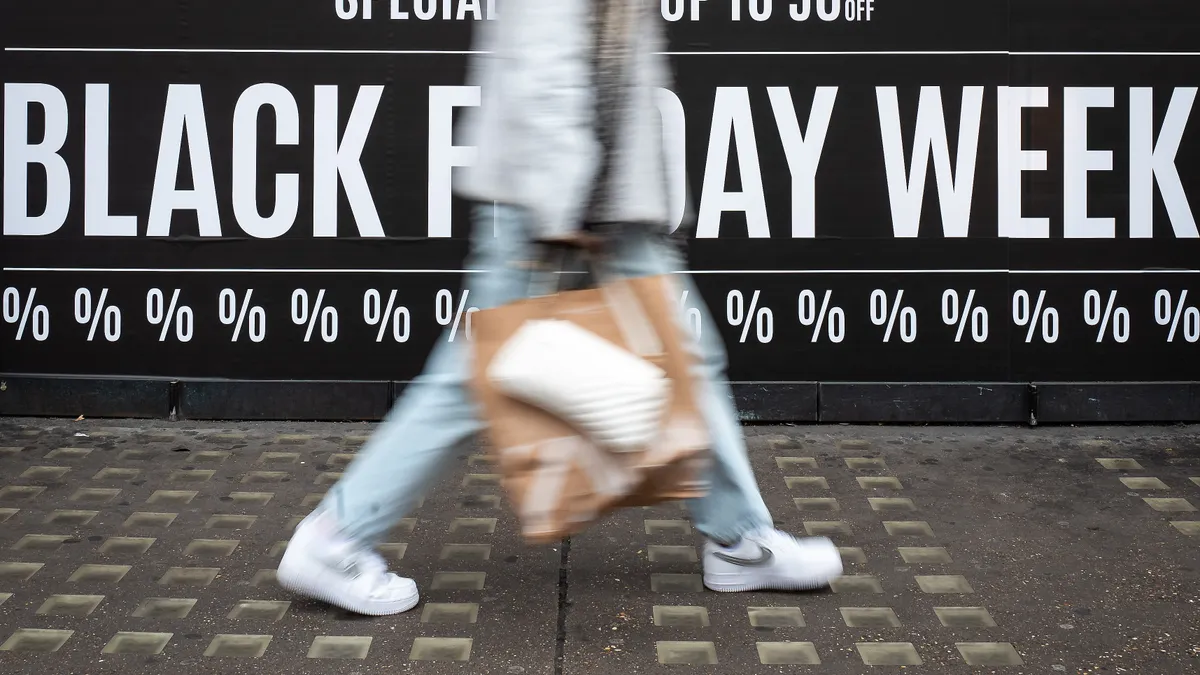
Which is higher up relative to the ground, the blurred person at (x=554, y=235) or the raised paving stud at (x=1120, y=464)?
the blurred person at (x=554, y=235)

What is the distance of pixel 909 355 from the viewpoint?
541 centimetres

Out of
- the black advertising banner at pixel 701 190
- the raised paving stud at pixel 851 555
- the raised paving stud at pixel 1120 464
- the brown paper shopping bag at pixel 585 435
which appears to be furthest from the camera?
the black advertising banner at pixel 701 190

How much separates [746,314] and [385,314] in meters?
1.55

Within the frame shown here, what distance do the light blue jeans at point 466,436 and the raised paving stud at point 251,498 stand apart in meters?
1.21

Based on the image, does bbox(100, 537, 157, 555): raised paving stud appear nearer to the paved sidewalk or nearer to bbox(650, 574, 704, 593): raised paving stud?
the paved sidewalk

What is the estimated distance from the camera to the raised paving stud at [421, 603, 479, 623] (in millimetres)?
3262

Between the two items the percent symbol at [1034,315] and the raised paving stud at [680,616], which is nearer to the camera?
the raised paving stud at [680,616]

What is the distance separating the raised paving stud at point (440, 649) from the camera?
9.94 feet

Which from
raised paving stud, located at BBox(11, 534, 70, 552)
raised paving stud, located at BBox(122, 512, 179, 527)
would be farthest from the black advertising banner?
raised paving stud, located at BBox(11, 534, 70, 552)

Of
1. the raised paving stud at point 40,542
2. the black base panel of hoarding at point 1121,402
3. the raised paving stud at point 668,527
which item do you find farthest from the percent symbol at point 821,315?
the raised paving stud at point 40,542

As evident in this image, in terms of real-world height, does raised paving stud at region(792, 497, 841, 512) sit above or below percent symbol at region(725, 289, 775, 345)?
below

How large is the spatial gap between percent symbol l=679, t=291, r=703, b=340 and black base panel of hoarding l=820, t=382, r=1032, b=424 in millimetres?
585

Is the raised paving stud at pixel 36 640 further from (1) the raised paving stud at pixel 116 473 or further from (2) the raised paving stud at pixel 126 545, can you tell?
(1) the raised paving stud at pixel 116 473

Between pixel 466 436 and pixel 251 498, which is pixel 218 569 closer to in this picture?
pixel 251 498
